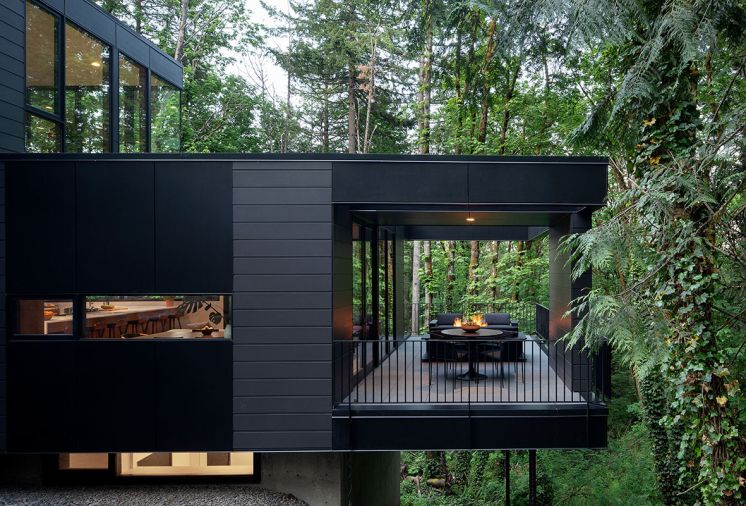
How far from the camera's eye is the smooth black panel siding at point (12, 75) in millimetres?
6281

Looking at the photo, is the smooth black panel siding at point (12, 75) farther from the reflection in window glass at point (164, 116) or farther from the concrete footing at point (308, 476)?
the concrete footing at point (308, 476)

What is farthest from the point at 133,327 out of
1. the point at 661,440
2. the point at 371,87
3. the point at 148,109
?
the point at 371,87

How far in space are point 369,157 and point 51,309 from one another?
4.20 meters

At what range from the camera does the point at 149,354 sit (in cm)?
584

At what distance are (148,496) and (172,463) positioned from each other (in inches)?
17.0

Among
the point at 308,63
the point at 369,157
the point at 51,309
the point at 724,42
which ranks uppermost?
the point at 308,63

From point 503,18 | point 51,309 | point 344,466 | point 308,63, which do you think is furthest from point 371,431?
point 308,63

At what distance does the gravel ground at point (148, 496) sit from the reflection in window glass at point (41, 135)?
4.34m

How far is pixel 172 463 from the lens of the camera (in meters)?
6.34

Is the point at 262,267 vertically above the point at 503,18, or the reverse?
the point at 503,18

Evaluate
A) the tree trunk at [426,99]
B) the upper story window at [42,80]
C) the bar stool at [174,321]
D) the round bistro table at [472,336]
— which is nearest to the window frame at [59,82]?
the upper story window at [42,80]

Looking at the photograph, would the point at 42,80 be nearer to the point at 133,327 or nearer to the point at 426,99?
the point at 133,327

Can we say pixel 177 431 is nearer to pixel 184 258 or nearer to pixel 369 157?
pixel 184 258

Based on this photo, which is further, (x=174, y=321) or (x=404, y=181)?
(x=404, y=181)
